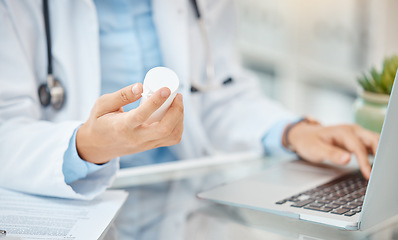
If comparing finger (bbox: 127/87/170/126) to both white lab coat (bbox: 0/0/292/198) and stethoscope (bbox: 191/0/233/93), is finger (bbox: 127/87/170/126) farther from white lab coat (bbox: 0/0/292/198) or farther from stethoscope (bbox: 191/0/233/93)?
stethoscope (bbox: 191/0/233/93)

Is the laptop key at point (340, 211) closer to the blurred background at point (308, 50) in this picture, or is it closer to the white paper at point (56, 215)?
the white paper at point (56, 215)

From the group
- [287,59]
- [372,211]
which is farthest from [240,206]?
[287,59]

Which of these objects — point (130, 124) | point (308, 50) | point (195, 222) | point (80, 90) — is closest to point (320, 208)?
point (195, 222)

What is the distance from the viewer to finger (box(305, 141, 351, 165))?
2.60 ft

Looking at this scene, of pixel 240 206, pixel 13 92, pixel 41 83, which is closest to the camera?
pixel 240 206

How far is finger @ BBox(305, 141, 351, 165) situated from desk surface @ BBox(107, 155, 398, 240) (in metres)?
0.20

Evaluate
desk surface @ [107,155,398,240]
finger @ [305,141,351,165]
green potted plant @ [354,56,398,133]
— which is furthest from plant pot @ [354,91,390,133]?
desk surface @ [107,155,398,240]

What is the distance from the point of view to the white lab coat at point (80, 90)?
0.64 metres

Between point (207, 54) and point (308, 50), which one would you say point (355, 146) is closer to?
point (207, 54)

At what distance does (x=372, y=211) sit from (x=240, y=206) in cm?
18

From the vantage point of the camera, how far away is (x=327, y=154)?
812mm

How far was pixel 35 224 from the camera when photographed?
53 cm

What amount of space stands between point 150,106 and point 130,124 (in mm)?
42

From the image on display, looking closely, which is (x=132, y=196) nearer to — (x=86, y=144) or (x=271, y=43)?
(x=86, y=144)
